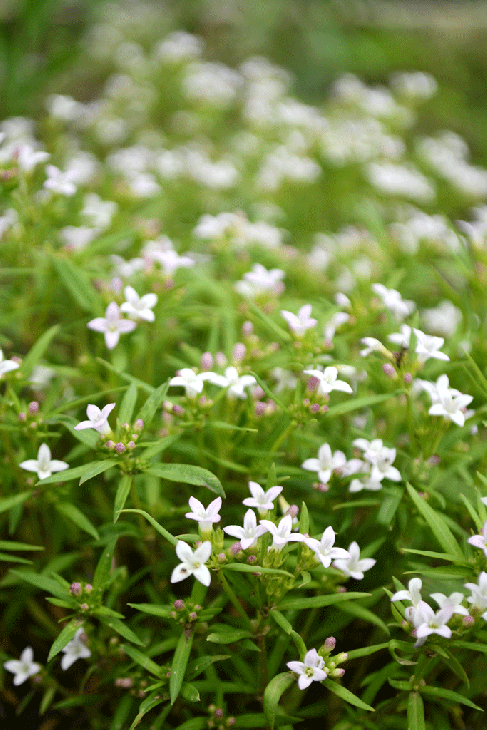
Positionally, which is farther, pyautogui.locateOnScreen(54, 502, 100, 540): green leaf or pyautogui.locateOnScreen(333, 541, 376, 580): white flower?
pyautogui.locateOnScreen(54, 502, 100, 540): green leaf

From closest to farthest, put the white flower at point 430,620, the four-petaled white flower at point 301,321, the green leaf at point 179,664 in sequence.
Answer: the white flower at point 430,620 < the green leaf at point 179,664 < the four-petaled white flower at point 301,321

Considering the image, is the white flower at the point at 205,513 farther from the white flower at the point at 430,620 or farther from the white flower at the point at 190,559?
the white flower at the point at 430,620

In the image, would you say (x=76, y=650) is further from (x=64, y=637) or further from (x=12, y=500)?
(x=12, y=500)

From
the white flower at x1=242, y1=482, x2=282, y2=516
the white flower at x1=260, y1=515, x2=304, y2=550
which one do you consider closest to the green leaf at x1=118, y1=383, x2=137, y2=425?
the white flower at x1=242, y1=482, x2=282, y2=516

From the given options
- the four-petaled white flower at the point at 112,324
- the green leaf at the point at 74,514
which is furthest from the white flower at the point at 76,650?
the four-petaled white flower at the point at 112,324

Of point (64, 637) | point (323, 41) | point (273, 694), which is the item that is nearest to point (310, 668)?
point (273, 694)

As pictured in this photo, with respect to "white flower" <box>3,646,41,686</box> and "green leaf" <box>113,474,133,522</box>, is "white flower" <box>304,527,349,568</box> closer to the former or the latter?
"green leaf" <box>113,474,133,522</box>
